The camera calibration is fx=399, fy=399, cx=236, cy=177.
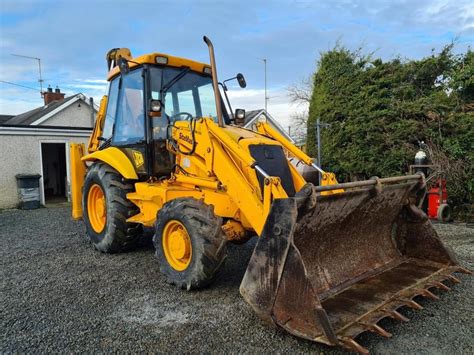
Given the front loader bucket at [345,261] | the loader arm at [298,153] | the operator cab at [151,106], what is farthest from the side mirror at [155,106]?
the front loader bucket at [345,261]

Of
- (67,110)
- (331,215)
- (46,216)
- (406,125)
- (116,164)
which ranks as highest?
(67,110)

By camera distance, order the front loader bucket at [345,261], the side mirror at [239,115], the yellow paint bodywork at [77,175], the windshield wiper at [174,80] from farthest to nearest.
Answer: the yellow paint bodywork at [77,175], the side mirror at [239,115], the windshield wiper at [174,80], the front loader bucket at [345,261]

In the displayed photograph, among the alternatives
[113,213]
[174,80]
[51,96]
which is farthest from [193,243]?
[51,96]

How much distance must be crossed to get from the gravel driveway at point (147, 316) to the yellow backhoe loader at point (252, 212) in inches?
8.0

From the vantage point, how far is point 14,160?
11906 millimetres

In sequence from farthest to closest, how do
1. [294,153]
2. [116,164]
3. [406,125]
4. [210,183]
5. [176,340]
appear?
[406,125] → [116,164] → [294,153] → [210,183] → [176,340]

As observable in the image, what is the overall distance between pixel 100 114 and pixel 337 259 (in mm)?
4713

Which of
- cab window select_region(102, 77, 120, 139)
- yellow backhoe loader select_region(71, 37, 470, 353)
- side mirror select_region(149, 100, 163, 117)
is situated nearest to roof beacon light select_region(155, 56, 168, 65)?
yellow backhoe loader select_region(71, 37, 470, 353)

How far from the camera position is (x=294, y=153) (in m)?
4.94

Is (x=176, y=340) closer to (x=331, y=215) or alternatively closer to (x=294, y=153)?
(x=331, y=215)

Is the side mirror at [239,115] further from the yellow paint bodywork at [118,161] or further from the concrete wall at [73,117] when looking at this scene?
the concrete wall at [73,117]

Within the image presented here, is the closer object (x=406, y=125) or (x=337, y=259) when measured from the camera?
(x=337, y=259)

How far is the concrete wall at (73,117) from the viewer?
15.8 m

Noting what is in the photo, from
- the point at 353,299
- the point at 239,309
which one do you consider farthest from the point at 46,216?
the point at 353,299
